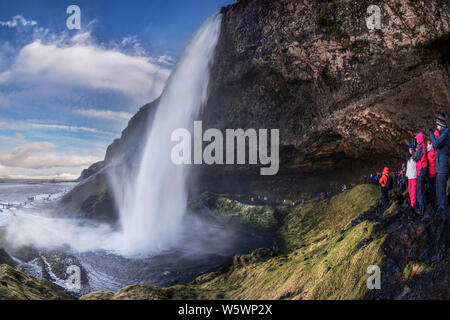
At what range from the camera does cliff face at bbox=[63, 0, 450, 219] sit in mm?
14430

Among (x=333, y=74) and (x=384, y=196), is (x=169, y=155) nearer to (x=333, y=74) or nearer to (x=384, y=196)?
(x=333, y=74)

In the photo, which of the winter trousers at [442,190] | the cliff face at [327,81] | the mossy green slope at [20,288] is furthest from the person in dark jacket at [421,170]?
the mossy green slope at [20,288]

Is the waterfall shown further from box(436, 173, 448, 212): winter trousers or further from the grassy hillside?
box(436, 173, 448, 212): winter trousers

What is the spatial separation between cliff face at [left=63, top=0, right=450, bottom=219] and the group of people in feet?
31.7

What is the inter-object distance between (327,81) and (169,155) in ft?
71.6

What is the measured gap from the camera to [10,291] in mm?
6008

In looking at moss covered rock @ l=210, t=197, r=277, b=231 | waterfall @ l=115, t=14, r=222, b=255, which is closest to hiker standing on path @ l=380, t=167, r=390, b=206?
moss covered rock @ l=210, t=197, r=277, b=231

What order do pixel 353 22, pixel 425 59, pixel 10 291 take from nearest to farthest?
1. pixel 10 291
2. pixel 425 59
3. pixel 353 22

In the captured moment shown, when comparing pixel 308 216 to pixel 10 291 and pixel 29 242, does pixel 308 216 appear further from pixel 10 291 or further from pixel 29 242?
pixel 29 242

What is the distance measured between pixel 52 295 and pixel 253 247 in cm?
1452

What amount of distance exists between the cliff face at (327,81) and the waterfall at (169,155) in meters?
2.11

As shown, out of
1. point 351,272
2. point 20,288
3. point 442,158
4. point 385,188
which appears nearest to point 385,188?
point 385,188
